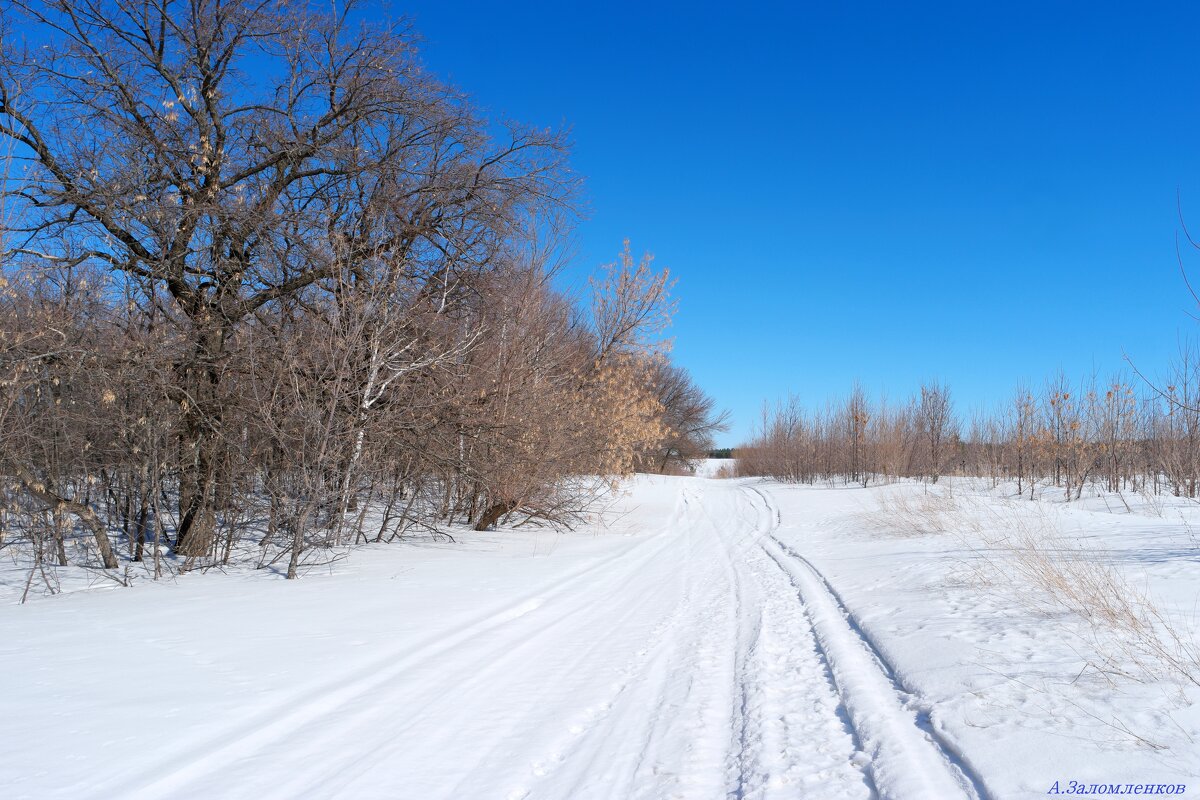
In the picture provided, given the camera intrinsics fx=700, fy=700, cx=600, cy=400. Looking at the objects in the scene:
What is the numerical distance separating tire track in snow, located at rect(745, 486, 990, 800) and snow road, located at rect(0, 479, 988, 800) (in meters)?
0.02

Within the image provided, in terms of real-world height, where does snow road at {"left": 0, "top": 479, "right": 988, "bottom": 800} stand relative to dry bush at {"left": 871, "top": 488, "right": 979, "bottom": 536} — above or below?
below

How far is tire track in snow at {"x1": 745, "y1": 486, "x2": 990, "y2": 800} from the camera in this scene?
3451 millimetres

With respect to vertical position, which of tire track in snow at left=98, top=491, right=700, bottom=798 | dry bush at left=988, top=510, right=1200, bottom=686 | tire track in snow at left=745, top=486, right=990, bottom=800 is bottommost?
tire track in snow at left=98, top=491, right=700, bottom=798

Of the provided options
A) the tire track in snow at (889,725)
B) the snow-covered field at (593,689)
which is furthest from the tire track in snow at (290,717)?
the tire track in snow at (889,725)

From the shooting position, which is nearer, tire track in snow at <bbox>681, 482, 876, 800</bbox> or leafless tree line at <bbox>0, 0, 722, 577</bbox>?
tire track in snow at <bbox>681, 482, 876, 800</bbox>

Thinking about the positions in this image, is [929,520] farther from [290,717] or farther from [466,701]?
[290,717]

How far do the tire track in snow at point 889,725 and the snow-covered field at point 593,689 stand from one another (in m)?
0.02

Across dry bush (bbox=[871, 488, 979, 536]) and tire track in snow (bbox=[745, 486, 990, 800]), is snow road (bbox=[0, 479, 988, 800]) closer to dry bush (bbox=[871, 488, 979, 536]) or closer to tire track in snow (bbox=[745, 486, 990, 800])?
tire track in snow (bbox=[745, 486, 990, 800])

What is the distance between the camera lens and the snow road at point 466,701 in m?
3.54

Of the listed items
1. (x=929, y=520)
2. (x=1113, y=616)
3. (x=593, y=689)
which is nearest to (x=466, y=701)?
(x=593, y=689)

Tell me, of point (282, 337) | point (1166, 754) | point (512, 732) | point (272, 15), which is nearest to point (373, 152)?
point (272, 15)

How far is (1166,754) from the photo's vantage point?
135 inches

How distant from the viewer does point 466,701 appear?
473 cm

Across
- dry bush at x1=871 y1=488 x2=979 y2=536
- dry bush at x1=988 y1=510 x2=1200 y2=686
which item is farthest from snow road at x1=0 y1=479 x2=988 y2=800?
dry bush at x1=871 y1=488 x2=979 y2=536
